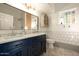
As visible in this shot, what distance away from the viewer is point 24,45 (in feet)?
5.78

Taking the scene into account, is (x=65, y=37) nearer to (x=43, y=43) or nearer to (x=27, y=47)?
(x=43, y=43)

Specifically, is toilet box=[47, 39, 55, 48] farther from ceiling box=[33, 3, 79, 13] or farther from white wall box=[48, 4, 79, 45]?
ceiling box=[33, 3, 79, 13]

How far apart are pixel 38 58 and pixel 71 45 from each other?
0.59 meters

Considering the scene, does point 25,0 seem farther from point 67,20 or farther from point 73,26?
point 73,26

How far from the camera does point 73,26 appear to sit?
1768 mm

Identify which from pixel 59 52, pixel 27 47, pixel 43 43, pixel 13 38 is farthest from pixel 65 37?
pixel 13 38

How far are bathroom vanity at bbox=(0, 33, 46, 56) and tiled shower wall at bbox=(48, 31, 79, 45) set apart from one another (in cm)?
16

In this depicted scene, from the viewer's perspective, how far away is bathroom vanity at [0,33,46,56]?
1.49 m

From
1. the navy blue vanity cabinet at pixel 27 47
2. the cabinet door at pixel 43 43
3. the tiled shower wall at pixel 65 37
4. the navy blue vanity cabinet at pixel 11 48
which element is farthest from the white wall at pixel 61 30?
the navy blue vanity cabinet at pixel 11 48

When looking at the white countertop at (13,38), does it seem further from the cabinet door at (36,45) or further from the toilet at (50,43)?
the toilet at (50,43)

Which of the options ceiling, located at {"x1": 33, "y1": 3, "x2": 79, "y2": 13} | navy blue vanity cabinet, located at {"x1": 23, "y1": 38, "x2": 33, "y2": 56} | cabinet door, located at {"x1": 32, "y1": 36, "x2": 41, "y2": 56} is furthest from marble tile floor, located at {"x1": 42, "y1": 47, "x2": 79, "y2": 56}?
ceiling, located at {"x1": 33, "y1": 3, "x2": 79, "y2": 13}

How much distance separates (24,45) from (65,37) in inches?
27.9

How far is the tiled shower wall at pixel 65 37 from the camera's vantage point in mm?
1758

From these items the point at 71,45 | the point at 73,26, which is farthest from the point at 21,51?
the point at 73,26
